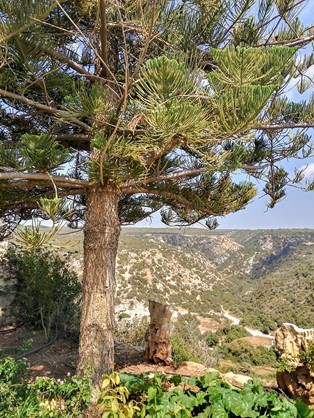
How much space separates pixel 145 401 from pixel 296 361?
1.69 metres

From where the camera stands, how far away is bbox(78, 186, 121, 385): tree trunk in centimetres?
341

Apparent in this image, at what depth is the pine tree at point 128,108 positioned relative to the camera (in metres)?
Result: 2.56

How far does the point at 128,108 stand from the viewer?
11.2 ft

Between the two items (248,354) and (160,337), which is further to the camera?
(248,354)

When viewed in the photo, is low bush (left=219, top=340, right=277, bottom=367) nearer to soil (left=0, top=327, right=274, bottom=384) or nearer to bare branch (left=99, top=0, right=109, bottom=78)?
soil (left=0, top=327, right=274, bottom=384)

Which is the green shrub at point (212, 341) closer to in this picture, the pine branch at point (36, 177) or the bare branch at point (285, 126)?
the bare branch at point (285, 126)

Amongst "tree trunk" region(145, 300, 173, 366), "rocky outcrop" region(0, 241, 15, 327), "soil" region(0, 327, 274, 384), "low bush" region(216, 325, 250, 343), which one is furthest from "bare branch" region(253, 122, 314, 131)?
"low bush" region(216, 325, 250, 343)

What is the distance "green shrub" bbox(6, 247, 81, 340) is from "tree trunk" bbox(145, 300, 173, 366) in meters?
2.24

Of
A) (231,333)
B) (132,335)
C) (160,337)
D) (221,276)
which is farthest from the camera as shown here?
(221,276)

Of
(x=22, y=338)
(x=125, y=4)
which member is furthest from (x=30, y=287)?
(x=125, y=4)

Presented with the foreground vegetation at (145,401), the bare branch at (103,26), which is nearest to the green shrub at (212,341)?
the foreground vegetation at (145,401)

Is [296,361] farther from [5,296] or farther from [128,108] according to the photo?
[5,296]

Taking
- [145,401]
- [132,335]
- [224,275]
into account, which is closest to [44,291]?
[132,335]

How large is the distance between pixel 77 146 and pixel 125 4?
6.45 ft
